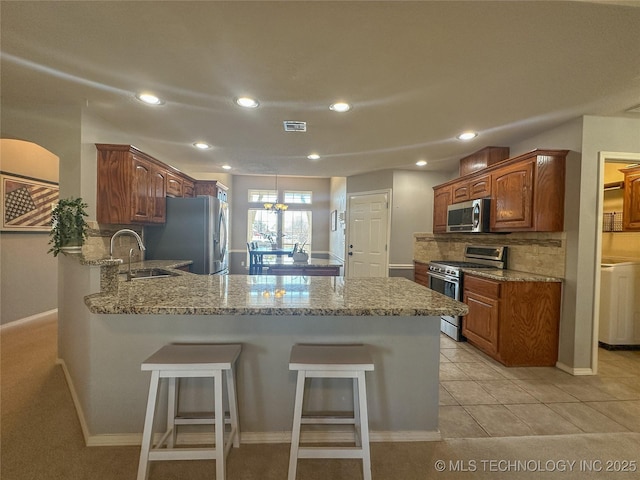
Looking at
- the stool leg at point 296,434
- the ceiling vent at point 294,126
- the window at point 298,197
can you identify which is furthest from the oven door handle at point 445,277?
the window at point 298,197

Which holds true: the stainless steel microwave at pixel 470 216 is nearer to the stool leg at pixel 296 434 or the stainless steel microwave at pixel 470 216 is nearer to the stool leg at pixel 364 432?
the stool leg at pixel 364 432

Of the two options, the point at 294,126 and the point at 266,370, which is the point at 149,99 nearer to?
the point at 294,126

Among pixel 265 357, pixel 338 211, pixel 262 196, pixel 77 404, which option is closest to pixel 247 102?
pixel 265 357

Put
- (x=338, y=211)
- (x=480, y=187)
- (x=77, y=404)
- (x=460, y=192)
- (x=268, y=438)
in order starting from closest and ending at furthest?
(x=268, y=438), (x=77, y=404), (x=480, y=187), (x=460, y=192), (x=338, y=211)

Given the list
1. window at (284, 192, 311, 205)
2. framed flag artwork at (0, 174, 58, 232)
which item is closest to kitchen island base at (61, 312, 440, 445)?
framed flag artwork at (0, 174, 58, 232)

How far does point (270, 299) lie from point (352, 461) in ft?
3.39

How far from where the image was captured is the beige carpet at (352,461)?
4.97ft

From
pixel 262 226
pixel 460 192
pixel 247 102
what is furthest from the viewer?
pixel 262 226

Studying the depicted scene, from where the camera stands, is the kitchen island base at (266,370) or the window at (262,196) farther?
the window at (262,196)

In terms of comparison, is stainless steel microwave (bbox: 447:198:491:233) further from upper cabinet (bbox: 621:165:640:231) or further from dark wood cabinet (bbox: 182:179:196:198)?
dark wood cabinet (bbox: 182:179:196:198)

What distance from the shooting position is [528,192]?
9.10ft

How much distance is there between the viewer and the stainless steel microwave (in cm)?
333

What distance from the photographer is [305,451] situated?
1389mm

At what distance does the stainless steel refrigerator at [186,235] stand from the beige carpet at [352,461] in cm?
200
